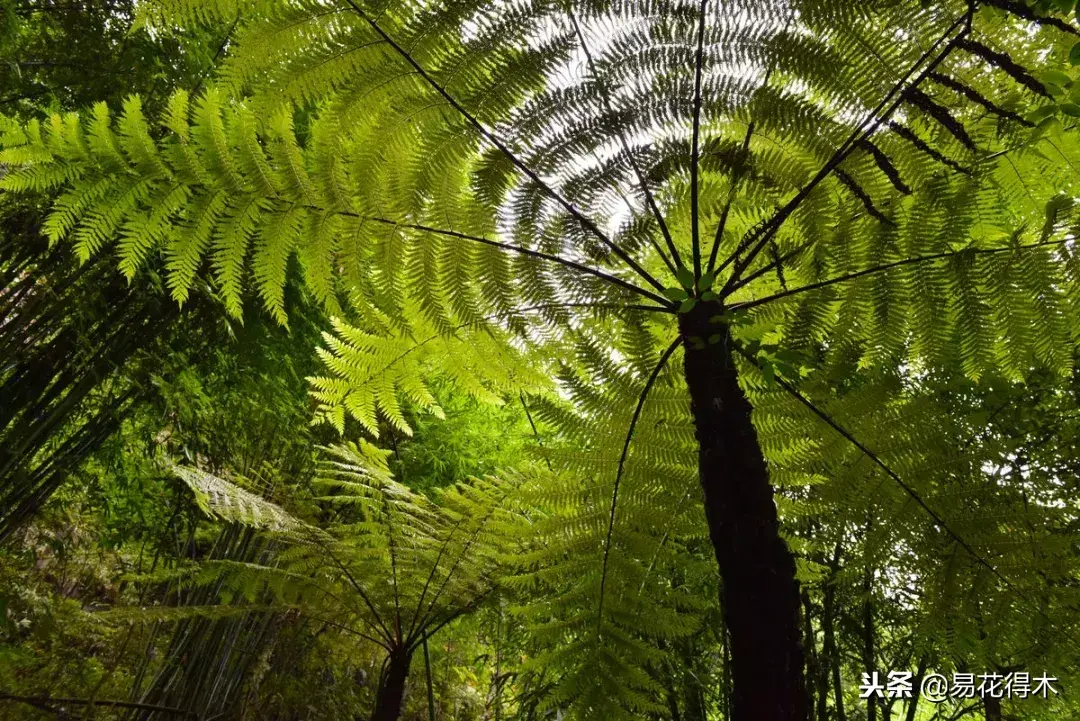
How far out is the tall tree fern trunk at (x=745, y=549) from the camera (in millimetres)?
641

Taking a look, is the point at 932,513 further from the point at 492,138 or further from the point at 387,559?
the point at 387,559

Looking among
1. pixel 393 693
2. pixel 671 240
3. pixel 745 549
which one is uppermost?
pixel 671 240

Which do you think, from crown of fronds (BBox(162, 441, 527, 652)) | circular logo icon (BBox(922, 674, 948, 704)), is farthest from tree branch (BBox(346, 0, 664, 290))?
circular logo icon (BBox(922, 674, 948, 704))

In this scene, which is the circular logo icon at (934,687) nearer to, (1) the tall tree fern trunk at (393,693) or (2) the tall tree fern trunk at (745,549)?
(2) the tall tree fern trunk at (745,549)

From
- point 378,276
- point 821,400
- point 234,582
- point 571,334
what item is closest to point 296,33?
point 378,276

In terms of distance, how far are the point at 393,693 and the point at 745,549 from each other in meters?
1.43

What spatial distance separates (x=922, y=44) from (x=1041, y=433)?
1386mm

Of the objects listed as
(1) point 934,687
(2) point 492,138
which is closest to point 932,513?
(1) point 934,687

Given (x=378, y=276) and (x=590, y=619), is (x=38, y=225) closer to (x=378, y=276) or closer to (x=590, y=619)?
(x=378, y=276)

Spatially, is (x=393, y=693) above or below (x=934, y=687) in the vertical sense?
below

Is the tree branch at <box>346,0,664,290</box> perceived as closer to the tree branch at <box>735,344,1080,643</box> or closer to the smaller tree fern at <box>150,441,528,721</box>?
the tree branch at <box>735,344,1080,643</box>

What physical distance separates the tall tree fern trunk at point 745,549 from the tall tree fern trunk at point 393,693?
53.0 inches

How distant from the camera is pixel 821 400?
1.23m

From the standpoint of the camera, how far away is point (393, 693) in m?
1.73
